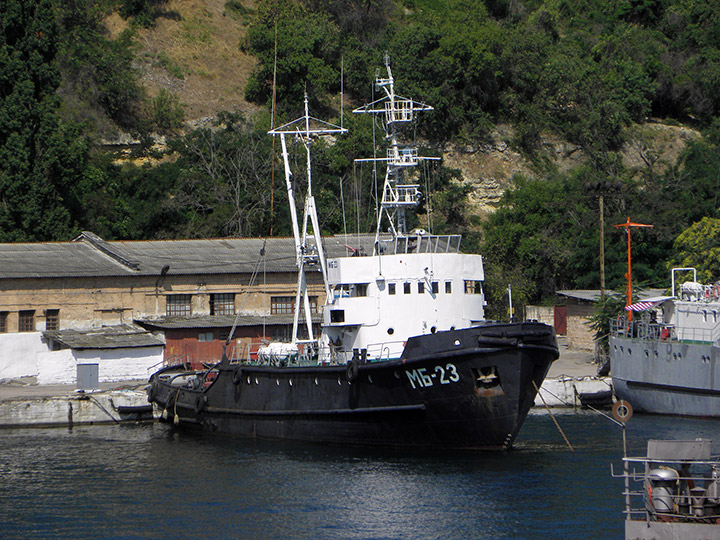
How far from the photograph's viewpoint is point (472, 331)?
24.6m

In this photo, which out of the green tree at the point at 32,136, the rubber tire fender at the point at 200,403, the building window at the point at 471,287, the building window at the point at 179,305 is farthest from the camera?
the green tree at the point at 32,136

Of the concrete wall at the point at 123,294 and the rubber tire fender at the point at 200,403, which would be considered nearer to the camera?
the rubber tire fender at the point at 200,403

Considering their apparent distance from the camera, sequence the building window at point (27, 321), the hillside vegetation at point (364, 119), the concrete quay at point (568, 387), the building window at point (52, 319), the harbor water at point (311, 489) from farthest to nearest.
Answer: the hillside vegetation at point (364, 119) → the building window at point (52, 319) → the building window at point (27, 321) → the concrete quay at point (568, 387) → the harbor water at point (311, 489)

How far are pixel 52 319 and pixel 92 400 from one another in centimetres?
847

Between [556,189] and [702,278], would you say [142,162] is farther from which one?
[702,278]

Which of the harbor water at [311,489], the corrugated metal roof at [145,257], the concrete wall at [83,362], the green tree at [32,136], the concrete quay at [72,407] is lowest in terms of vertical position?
the harbor water at [311,489]

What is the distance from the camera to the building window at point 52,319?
40.5 metres

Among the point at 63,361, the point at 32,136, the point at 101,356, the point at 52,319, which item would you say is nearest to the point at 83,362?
the point at 101,356

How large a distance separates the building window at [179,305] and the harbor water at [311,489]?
12776 millimetres

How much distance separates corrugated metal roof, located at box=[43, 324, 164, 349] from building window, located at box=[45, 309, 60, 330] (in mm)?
576

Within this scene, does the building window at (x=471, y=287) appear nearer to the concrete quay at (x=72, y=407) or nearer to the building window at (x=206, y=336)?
the concrete quay at (x=72, y=407)

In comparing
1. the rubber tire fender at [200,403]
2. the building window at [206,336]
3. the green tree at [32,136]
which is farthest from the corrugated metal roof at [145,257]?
the rubber tire fender at [200,403]

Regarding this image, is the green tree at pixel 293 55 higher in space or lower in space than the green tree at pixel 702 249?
higher

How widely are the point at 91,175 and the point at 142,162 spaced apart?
7.20m
